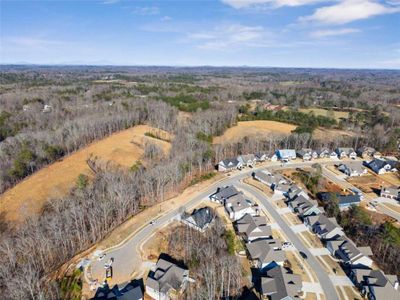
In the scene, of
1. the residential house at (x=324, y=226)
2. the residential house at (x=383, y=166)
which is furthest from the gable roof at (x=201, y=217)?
the residential house at (x=383, y=166)

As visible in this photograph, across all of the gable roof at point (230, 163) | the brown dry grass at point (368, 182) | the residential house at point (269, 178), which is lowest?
the brown dry grass at point (368, 182)

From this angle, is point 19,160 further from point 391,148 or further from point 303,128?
point 391,148

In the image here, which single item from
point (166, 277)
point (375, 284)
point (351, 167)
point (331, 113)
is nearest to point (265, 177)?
point (351, 167)

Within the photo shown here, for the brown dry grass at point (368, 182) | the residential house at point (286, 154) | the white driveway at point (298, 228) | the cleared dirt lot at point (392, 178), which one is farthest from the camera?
the residential house at point (286, 154)

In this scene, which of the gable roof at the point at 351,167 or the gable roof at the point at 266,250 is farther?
the gable roof at the point at 351,167

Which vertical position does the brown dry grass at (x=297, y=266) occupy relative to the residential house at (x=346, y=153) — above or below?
below

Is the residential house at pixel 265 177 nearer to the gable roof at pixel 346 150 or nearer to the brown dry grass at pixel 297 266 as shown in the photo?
the brown dry grass at pixel 297 266

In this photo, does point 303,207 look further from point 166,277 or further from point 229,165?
point 166,277

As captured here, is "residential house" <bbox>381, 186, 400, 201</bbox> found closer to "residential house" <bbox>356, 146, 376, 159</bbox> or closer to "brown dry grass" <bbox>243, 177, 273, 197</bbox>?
"brown dry grass" <bbox>243, 177, 273, 197</bbox>
